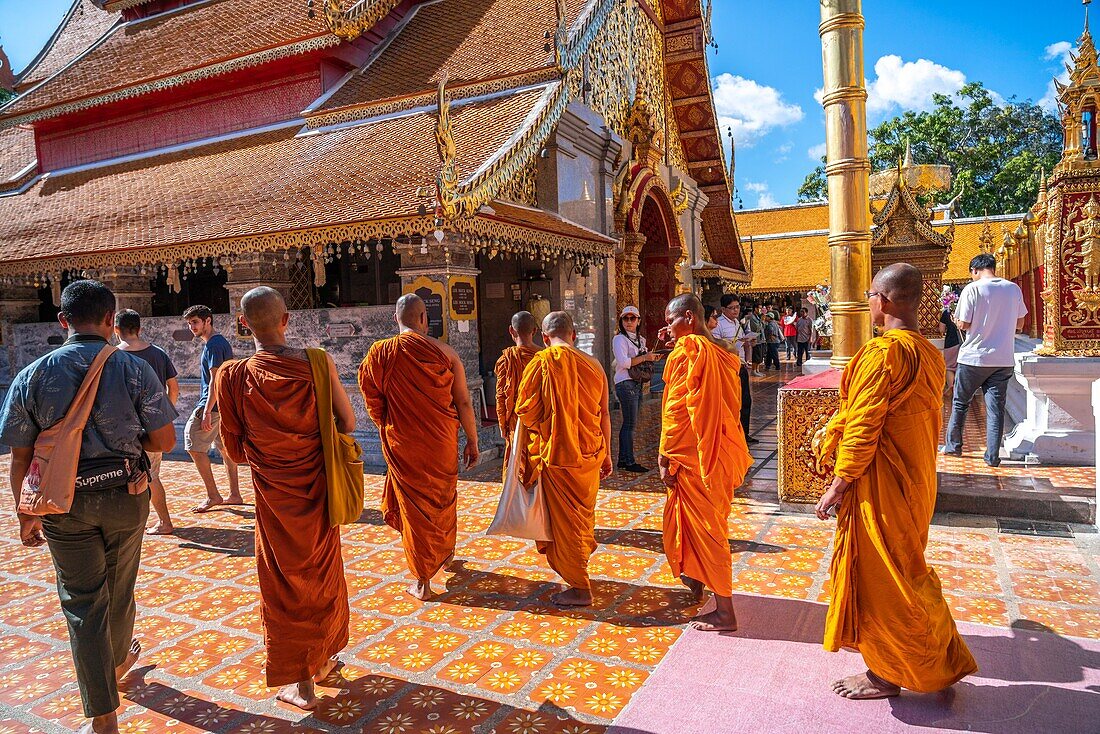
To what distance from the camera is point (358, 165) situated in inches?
309

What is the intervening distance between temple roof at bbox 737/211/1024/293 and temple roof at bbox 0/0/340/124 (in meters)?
17.8

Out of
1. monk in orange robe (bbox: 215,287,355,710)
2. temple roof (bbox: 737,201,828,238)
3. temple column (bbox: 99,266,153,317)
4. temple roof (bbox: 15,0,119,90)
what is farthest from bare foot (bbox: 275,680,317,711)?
temple roof (bbox: 737,201,828,238)

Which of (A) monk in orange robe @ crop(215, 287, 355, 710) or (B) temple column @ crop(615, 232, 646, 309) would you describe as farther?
(B) temple column @ crop(615, 232, 646, 309)

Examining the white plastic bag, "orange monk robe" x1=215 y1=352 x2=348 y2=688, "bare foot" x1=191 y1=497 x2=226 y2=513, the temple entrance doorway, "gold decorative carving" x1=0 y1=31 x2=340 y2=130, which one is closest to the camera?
"orange monk robe" x1=215 y1=352 x2=348 y2=688

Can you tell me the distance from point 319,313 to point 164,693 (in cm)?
522

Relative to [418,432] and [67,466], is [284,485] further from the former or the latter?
[418,432]

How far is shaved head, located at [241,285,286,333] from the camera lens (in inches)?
115

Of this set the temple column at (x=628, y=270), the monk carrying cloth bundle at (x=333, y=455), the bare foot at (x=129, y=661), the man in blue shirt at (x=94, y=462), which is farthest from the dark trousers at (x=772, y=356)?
the man in blue shirt at (x=94, y=462)

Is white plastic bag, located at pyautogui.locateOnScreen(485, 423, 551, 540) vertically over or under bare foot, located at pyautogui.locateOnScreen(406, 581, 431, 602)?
over

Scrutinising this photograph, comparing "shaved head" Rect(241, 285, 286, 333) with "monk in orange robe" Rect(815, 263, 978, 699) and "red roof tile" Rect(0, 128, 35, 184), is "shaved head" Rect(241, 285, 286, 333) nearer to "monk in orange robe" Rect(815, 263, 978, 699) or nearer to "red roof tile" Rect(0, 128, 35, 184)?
"monk in orange robe" Rect(815, 263, 978, 699)

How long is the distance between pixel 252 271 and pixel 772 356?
41.5ft

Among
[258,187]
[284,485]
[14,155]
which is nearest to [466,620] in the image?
[284,485]

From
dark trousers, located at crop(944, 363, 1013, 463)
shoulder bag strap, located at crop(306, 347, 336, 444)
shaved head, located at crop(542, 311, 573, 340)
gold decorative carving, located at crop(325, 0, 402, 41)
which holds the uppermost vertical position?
gold decorative carving, located at crop(325, 0, 402, 41)

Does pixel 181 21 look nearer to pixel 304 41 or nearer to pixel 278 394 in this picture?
pixel 304 41
